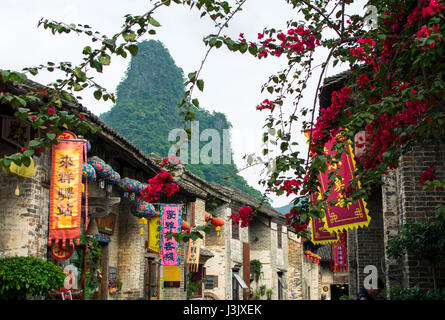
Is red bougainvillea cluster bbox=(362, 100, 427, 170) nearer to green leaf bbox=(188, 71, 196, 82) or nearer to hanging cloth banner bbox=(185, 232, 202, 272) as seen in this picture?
green leaf bbox=(188, 71, 196, 82)

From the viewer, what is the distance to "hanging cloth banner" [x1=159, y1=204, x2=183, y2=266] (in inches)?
585

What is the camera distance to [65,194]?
28.3ft

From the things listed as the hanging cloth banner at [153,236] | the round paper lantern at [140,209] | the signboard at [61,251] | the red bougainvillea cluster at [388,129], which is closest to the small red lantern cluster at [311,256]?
the hanging cloth banner at [153,236]

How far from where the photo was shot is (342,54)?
19.6 feet

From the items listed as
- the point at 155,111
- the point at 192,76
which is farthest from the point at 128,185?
the point at 155,111

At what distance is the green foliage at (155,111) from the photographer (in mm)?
50941

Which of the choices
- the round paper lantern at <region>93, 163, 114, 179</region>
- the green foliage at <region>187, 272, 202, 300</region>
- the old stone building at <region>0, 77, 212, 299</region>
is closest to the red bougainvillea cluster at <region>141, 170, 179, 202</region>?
the old stone building at <region>0, 77, 212, 299</region>

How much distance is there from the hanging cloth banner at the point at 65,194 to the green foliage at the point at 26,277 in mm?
835

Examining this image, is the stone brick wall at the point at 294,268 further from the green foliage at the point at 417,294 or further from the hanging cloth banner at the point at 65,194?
the green foliage at the point at 417,294

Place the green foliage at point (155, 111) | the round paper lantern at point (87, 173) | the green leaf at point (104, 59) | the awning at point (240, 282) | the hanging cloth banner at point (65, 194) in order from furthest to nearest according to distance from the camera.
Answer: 1. the green foliage at point (155, 111)
2. the awning at point (240, 282)
3. the round paper lantern at point (87, 173)
4. the hanging cloth banner at point (65, 194)
5. the green leaf at point (104, 59)

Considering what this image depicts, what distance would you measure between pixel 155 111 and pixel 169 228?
49.8 meters

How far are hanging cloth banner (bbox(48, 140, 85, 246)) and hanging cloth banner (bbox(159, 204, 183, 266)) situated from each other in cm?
627

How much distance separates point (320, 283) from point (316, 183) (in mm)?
37966
